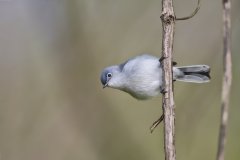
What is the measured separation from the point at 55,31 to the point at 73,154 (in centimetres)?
85

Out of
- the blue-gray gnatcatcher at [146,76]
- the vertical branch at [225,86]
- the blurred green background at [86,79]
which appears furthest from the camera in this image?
the blurred green background at [86,79]

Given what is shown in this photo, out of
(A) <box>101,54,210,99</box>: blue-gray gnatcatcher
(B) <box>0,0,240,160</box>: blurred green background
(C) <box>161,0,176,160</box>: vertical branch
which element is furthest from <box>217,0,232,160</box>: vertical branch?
(B) <box>0,0,240,160</box>: blurred green background

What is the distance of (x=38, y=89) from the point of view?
10.0ft

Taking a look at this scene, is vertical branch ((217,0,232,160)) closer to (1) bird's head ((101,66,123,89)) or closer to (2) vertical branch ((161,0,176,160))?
(2) vertical branch ((161,0,176,160))

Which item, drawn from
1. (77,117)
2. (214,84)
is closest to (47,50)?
(77,117)

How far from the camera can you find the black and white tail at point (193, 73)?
7.63 feet

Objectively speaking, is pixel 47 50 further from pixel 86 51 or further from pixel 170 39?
pixel 170 39

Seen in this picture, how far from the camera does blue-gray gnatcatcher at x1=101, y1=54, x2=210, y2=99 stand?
2320 millimetres

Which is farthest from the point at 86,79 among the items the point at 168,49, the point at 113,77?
the point at 168,49

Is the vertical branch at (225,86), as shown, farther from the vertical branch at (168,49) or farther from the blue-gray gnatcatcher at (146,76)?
the blue-gray gnatcatcher at (146,76)

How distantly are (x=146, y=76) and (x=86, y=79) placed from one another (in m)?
0.91

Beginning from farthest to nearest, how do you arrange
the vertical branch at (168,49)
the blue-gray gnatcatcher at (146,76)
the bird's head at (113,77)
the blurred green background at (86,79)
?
the blurred green background at (86,79) < the bird's head at (113,77) < the blue-gray gnatcatcher at (146,76) < the vertical branch at (168,49)

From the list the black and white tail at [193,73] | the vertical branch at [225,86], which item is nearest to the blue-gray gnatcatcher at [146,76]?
the black and white tail at [193,73]

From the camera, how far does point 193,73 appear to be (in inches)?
94.7
